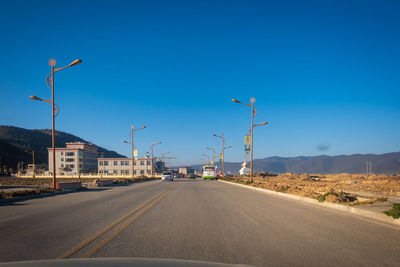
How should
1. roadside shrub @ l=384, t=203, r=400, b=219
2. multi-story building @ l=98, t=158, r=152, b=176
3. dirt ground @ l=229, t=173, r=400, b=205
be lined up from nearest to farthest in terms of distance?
roadside shrub @ l=384, t=203, r=400, b=219
dirt ground @ l=229, t=173, r=400, b=205
multi-story building @ l=98, t=158, r=152, b=176

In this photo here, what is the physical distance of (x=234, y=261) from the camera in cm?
492

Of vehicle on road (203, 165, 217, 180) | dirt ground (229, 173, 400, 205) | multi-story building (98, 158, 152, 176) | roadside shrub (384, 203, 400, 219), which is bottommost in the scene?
multi-story building (98, 158, 152, 176)

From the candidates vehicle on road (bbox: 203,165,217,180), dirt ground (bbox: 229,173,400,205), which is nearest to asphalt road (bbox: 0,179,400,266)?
dirt ground (bbox: 229,173,400,205)

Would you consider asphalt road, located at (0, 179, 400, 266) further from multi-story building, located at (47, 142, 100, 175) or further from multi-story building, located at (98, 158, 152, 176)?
multi-story building, located at (98, 158, 152, 176)

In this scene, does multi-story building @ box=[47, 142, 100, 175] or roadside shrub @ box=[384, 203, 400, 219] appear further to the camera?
multi-story building @ box=[47, 142, 100, 175]

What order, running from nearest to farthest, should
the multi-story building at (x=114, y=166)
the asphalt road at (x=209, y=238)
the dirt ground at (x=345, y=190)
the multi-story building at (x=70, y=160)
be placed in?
the asphalt road at (x=209, y=238), the dirt ground at (x=345, y=190), the multi-story building at (x=70, y=160), the multi-story building at (x=114, y=166)

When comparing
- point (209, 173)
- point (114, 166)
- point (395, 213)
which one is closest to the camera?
point (395, 213)

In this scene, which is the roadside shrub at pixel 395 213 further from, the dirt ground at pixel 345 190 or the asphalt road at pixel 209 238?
the dirt ground at pixel 345 190

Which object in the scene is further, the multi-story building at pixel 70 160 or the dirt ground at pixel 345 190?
the multi-story building at pixel 70 160

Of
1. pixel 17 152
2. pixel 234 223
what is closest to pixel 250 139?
pixel 234 223

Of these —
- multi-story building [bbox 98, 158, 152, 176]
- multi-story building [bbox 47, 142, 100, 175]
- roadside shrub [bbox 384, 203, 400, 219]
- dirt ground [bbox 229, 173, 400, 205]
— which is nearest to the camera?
roadside shrub [bbox 384, 203, 400, 219]

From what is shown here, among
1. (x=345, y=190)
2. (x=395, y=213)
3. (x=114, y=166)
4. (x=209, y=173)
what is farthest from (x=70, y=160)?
(x=395, y=213)

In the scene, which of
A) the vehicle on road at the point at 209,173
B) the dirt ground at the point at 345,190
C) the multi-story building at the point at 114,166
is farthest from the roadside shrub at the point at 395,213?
the multi-story building at the point at 114,166

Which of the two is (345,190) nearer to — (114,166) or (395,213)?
(395,213)
